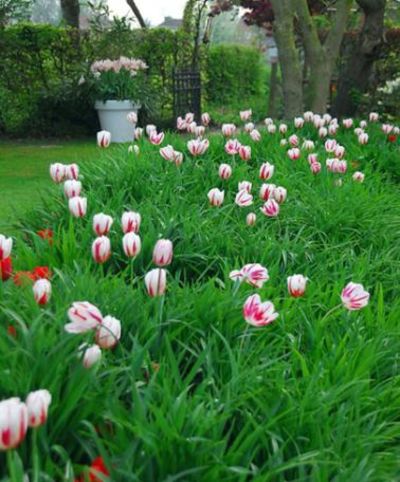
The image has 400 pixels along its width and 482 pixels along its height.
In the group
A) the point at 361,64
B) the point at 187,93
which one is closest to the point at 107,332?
the point at 361,64

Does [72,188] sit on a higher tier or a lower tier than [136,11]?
lower

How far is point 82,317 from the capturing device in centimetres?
168

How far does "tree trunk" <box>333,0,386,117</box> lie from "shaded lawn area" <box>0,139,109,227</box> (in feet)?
13.2

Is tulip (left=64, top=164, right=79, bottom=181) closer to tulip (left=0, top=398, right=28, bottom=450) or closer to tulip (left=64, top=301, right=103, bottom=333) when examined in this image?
tulip (left=64, top=301, right=103, bottom=333)

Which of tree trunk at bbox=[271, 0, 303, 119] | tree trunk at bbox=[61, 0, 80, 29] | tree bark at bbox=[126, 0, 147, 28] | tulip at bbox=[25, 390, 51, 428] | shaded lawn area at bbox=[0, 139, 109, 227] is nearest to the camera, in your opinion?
tulip at bbox=[25, 390, 51, 428]

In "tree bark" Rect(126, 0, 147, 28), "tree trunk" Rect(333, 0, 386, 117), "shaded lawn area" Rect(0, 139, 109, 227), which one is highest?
"tree bark" Rect(126, 0, 147, 28)

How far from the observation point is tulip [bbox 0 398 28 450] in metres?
1.22

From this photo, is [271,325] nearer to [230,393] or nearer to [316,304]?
[316,304]

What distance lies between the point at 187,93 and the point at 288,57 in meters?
4.59

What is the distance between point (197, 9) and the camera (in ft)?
46.0

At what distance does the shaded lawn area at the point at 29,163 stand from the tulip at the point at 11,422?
3302mm

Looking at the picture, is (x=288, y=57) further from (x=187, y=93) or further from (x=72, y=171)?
(x=72, y=171)

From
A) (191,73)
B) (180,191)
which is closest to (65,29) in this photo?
(191,73)

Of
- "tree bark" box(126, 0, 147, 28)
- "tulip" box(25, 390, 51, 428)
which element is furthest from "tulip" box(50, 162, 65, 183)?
"tree bark" box(126, 0, 147, 28)
